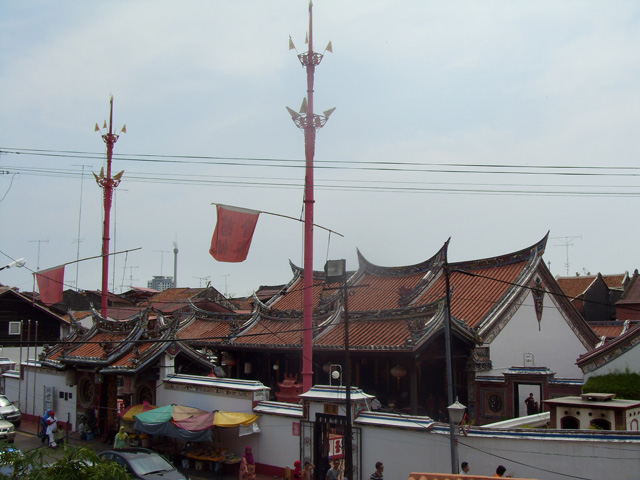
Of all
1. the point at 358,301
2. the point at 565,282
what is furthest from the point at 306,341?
the point at 565,282

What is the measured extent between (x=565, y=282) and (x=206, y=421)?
41.7m

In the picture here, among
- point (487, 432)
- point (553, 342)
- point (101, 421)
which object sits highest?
point (553, 342)

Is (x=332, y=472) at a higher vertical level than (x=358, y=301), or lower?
lower

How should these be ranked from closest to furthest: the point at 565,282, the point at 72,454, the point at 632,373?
1. the point at 72,454
2. the point at 632,373
3. the point at 565,282

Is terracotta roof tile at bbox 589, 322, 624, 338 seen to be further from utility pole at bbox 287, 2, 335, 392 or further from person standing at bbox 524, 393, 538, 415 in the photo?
utility pole at bbox 287, 2, 335, 392

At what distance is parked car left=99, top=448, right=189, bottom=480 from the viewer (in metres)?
15.2

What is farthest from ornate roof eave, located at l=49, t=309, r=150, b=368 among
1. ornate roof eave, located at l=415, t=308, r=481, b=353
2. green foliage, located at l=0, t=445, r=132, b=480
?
green foliage, located at l=0, t=445, r=132, b=480

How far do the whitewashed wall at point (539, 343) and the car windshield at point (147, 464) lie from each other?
1315cm

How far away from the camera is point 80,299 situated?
211 feet

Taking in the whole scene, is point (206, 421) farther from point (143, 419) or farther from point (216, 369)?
point (216, 369)

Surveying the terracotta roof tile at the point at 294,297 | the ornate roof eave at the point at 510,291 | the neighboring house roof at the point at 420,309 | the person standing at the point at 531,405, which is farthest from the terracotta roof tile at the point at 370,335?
the terracotta roof tile at the point at 294,297

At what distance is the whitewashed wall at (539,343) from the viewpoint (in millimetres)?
24531

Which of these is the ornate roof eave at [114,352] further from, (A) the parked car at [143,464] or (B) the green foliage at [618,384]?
(B) the green foliage at [618,384]

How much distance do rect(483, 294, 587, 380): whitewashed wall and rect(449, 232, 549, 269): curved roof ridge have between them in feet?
5.90
